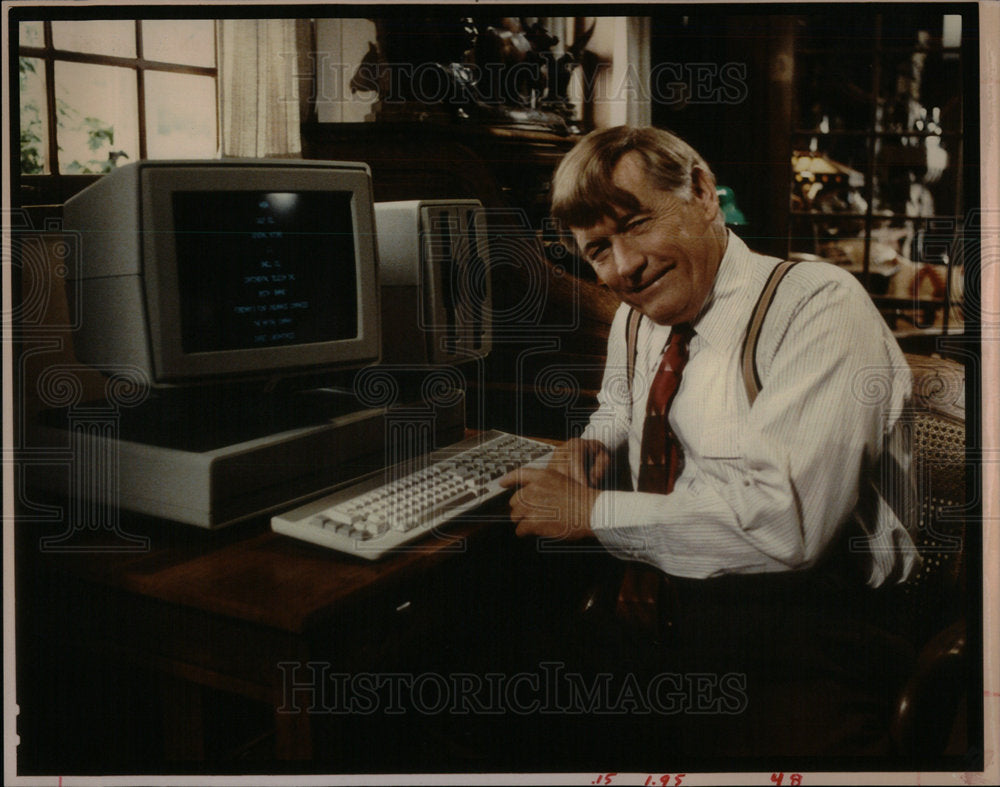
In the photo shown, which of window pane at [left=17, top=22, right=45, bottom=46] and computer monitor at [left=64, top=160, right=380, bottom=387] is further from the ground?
window pane at [left=17, top=22, right=45, bottom=46]

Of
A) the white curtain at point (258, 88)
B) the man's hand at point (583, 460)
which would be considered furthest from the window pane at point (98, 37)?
the man's hand at point (583, 460)

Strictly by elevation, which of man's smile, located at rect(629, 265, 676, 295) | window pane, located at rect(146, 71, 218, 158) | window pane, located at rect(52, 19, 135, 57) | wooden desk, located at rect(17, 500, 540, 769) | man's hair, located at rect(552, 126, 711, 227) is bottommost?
wooden desk, located at rect(17, 500, 540, 769)

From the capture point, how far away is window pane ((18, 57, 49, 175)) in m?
1.36

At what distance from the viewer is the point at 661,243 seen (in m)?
1.33

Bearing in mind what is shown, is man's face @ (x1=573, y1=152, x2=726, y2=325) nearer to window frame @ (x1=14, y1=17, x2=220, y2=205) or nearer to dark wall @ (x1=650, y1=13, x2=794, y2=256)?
dark wall @ (x1=650, y1=13, x2=794, y2=256)

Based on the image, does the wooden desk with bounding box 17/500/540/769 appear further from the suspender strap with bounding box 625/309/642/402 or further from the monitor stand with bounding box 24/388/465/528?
the suspender strap with bounding box 625/309/642/402

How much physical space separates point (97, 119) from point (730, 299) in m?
1.09

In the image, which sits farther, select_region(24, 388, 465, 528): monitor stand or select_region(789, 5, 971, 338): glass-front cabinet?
select_region(789, 5, 971, 338): glass-front cabinet

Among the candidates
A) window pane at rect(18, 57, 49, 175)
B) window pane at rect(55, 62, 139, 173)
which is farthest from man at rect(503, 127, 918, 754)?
window pane at rect(18, 57, 49, 175)

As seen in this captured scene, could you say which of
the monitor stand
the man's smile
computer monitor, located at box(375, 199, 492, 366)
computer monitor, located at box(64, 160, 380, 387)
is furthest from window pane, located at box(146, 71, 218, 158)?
the man's smile

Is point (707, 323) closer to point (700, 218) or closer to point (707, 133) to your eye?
point (700, 218)

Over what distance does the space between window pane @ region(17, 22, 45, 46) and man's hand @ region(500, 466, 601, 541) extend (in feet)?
3.58

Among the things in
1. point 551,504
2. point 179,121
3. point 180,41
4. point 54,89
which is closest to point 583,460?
point 551,504

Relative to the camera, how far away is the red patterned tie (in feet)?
4.41
